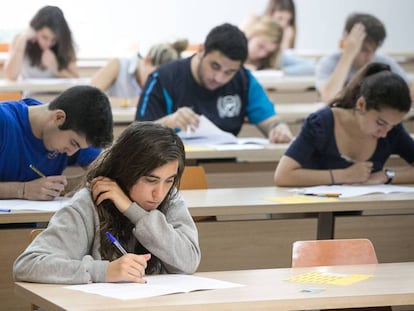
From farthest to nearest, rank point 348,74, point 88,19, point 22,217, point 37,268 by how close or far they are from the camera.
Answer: point 88,19 < point 348,74 < point 22,217 < point 37,268

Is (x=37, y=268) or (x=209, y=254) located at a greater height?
(x=37, y=268)

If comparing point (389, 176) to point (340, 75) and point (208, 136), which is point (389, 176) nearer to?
point (208, 136)

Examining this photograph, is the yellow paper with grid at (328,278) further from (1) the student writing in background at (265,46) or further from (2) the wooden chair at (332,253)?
(1) the student writing in background at (265,46)

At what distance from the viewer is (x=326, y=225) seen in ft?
11.8

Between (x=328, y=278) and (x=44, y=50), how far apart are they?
15.6 ft

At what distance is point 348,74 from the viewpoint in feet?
20.1

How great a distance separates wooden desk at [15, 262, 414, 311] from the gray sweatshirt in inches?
1.8

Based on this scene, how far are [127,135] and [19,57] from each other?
4550 mm

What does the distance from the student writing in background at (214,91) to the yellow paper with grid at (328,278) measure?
6.34ft

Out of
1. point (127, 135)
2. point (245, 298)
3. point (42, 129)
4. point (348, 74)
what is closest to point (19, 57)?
point (348, 74)

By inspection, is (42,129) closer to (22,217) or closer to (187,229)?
(22,217)

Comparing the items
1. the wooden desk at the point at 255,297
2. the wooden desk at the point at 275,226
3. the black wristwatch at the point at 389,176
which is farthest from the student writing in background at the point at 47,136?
the black wristwatch at the point at 389,176

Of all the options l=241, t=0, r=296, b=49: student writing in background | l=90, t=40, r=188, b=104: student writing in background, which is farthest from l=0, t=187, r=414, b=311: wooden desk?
l=241, t=0, r=296, b=49: student writing in background

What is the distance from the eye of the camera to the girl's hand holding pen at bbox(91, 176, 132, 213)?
97.7 inches
